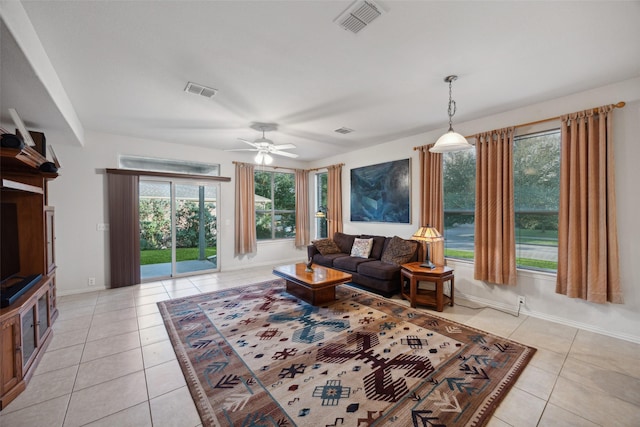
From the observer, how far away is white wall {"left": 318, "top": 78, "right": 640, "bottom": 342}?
8.77 feet

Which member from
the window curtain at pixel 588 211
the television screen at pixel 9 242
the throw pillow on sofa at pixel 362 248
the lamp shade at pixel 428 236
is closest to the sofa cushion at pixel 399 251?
the throw pillow on sofa at pixel 362 248

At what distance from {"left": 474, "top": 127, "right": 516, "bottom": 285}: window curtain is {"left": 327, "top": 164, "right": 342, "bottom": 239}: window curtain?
3.05 metres

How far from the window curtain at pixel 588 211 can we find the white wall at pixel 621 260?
118 millimetres

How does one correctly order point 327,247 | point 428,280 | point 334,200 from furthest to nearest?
point 334,200 < point 327,247 < point 428,280

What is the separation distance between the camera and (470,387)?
6.46 ft

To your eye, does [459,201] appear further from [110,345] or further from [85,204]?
[85,204]

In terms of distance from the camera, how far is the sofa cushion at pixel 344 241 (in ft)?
18.1

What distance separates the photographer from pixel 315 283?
3383 millimetres

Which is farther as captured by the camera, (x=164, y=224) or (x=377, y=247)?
(x=164, y=224)

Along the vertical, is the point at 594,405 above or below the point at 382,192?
below

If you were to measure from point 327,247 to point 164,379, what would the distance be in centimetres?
375

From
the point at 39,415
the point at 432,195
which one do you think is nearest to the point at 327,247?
the point at 432,195

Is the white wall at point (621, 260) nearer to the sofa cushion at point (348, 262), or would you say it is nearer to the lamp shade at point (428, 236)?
the lamp shade at point (428, 236)

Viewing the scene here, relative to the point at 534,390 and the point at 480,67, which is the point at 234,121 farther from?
the point at 534,390
